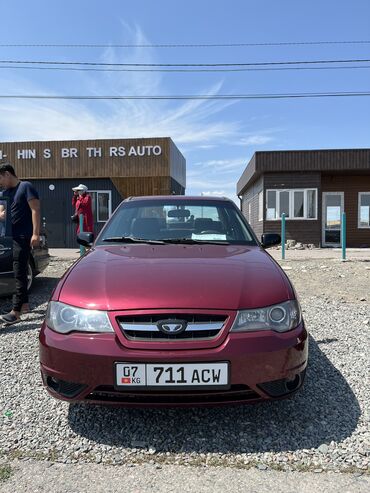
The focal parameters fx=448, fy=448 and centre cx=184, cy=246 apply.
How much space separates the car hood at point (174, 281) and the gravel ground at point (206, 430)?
31.5 inches

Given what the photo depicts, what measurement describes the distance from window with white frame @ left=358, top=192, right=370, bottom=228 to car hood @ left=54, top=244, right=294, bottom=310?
17.1 m

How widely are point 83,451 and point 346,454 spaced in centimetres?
146

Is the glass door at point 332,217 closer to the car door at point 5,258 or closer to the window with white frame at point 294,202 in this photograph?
the window with white frame at point 294,202

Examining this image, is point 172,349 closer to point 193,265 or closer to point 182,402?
point 182,402

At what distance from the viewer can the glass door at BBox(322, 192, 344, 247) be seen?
18781 millimetres

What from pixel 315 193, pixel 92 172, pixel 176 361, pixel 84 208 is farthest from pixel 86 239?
pixel 92 172

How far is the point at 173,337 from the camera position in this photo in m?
2.47

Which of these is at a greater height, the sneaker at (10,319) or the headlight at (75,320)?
the headlight at (75,320)

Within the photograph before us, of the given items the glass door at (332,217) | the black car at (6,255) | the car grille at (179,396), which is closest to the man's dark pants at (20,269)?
the black car at (6,255)

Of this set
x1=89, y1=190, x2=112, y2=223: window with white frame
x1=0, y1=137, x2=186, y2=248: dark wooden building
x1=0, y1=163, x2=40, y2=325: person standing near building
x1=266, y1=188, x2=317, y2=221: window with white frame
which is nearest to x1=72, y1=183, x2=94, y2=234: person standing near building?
x1=0, y1=163, x2=40, y2=325: person standing near building

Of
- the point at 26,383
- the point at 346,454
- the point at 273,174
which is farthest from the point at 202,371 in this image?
the point at 273,174

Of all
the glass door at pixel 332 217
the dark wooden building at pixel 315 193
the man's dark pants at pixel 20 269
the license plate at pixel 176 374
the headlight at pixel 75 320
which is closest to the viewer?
the license plate at pixel 176 374

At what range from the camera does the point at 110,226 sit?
164 inches

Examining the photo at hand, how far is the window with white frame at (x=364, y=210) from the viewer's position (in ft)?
62.3
